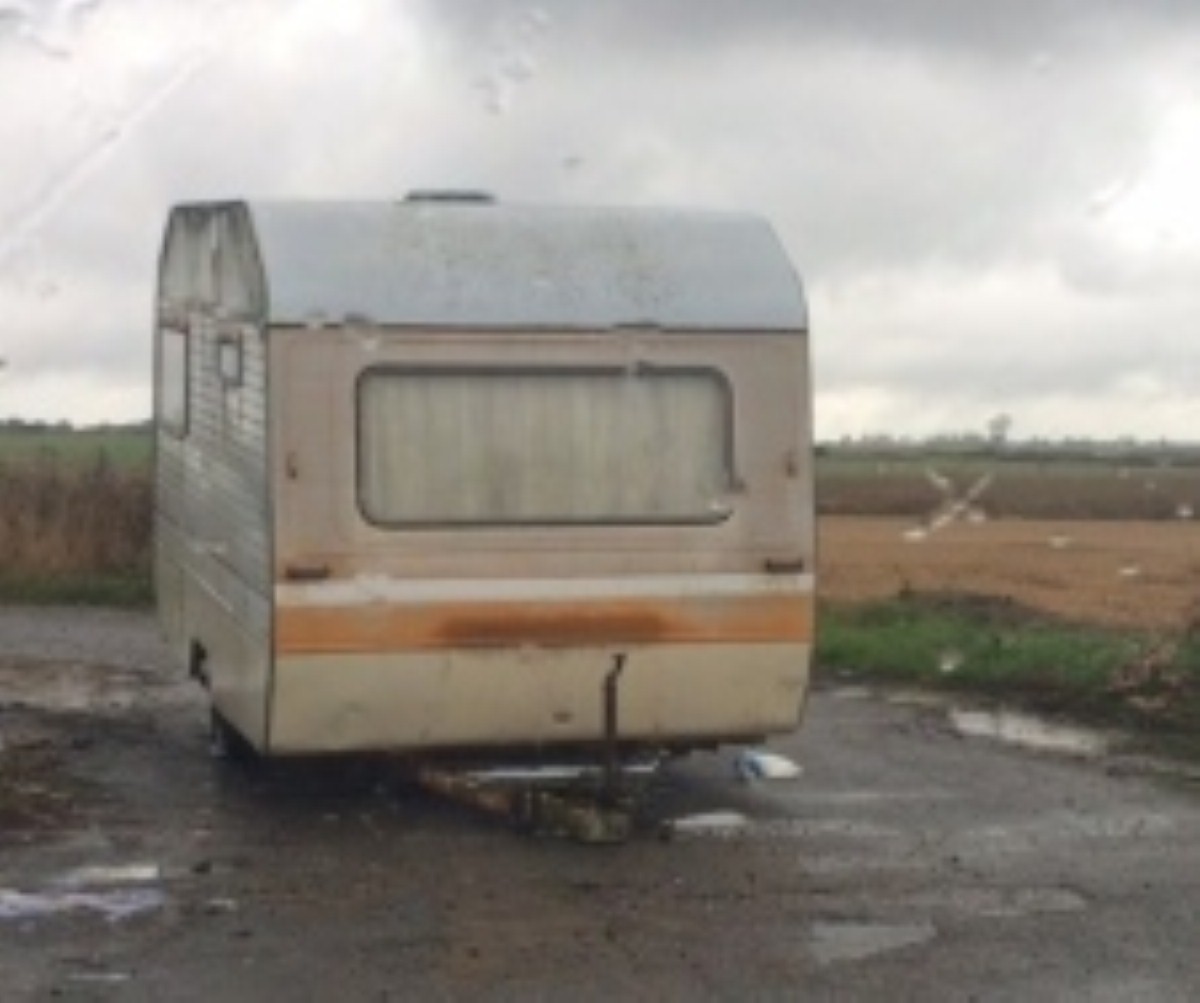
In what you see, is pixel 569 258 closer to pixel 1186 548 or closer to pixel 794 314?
pixel 794 314

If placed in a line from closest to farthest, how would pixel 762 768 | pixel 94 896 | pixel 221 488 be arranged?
1. pixel 94 896
2. pixel 221 488
3. pixel 762 768

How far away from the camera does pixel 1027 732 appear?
594 inches

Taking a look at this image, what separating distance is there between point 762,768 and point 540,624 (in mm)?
2390

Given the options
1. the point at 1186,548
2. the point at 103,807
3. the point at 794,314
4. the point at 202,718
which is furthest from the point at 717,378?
the point at 1186,548

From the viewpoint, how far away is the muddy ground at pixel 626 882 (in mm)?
8156

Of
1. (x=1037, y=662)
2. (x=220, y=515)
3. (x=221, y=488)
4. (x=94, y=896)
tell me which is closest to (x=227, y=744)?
(x=220, y=515)

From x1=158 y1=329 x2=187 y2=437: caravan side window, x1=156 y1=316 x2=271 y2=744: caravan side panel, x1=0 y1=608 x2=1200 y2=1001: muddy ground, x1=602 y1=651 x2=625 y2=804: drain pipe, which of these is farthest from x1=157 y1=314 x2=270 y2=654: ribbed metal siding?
x1=602 y1=651 x2=625 y2=804: drain pipe

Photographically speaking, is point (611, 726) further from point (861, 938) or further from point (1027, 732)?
point (1027, 732)

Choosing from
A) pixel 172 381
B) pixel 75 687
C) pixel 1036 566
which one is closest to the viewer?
pixel 172 381

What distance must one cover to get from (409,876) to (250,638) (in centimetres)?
183

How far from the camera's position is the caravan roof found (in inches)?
435

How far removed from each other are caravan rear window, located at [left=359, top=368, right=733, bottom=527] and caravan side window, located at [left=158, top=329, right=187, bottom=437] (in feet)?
9.03

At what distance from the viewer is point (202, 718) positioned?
51.2ft

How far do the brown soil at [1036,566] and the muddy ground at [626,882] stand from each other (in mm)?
6703
